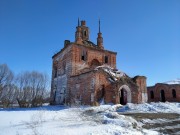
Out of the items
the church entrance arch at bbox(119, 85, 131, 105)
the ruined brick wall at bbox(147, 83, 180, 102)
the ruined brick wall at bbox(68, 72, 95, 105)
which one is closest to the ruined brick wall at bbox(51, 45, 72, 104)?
the ruined brick wall at bbox(68, 72, 95, 105)

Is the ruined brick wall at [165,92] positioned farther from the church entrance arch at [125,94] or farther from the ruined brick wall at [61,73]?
the ruined brick wall at [61,73]

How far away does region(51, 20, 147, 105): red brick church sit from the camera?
18609 millimetres

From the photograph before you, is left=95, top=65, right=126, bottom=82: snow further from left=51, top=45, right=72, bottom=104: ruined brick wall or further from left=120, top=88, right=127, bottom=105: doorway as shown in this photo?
left=51, top=45, right=72, bottom=104: ruined brick wall

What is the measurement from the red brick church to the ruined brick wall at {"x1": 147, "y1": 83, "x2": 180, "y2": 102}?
8.73 metres

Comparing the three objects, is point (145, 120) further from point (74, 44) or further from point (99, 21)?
point (99, 21)

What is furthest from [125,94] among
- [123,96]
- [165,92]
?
[165,92]

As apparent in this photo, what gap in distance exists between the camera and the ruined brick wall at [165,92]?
28.9 meters

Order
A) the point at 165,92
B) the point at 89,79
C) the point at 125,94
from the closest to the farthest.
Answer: the point at 89,79
the point at 125,94
the point at 165,92

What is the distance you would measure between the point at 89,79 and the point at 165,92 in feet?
56.6

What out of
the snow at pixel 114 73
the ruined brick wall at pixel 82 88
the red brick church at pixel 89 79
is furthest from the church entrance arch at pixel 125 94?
the ruined brick wall at pixel 82 88

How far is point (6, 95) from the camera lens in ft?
101

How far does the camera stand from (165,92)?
3005 centimetres

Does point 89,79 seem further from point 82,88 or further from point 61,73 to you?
point 61,73

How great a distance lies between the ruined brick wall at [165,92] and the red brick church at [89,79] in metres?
8.73
